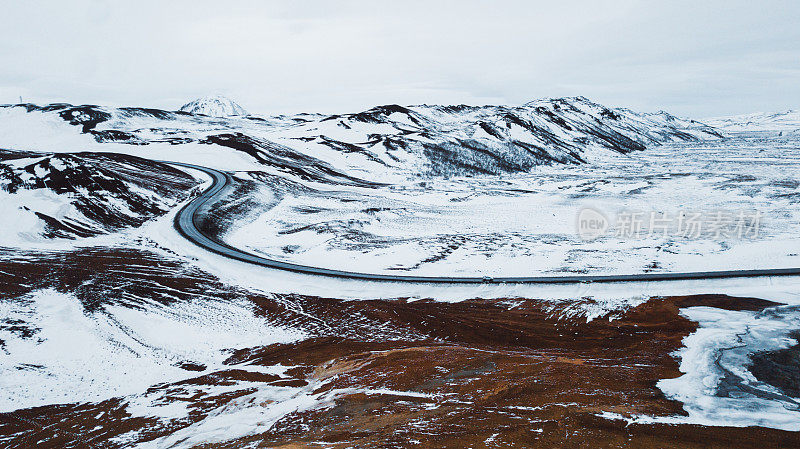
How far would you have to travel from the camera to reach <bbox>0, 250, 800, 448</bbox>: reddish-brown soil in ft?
43.1

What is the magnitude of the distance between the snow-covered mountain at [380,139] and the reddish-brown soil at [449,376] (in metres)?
59.3

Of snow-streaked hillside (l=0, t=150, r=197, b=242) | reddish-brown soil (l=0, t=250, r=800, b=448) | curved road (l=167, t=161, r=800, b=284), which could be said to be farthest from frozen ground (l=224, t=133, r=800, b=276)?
snow-streaked hillside (l=0, t=150, r=197, b=242)

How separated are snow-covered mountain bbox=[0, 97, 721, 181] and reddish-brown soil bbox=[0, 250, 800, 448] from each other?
59.3 metres

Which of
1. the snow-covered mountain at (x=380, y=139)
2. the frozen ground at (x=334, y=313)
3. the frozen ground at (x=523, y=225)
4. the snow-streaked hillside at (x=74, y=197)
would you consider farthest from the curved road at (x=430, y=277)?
the snow-covered mountain at (x=380, y=139)

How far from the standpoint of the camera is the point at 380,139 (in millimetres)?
117125

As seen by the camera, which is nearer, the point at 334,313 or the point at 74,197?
the point at 334,313

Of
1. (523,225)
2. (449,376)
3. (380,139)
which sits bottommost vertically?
(449,376)

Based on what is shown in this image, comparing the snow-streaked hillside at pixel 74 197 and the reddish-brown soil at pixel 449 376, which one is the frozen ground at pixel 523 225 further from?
the snow-streaked hillside at pixel 74 197

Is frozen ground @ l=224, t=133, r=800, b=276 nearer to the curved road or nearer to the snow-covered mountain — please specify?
the curved road

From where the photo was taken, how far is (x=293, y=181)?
76312mm

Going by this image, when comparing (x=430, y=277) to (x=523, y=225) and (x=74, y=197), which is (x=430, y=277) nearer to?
(x=523, y=225)

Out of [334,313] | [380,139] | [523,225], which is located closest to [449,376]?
[334,313]

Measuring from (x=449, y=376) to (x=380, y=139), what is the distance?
10313cm

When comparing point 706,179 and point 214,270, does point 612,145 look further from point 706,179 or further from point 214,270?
point 214,270
